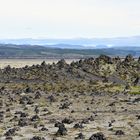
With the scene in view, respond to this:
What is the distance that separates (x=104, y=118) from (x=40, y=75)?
51.2 m

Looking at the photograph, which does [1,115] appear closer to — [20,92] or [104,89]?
[20,92]

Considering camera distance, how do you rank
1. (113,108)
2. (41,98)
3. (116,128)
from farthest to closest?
1. (41,98)
2. (113,108)
3. (116,128)

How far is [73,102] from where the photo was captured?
55938 mm

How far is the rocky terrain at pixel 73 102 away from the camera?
3253 centimetres

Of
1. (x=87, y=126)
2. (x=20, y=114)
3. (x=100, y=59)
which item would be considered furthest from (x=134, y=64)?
(x=87, y=126)

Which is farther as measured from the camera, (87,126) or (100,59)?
(100,59)

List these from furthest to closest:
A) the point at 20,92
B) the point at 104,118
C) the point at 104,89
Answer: the point at 104,89 → the point at 20,92 → the point at 104,118

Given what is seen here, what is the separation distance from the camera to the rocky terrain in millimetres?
32531

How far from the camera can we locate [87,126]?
35406mm

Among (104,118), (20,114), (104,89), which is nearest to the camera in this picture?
(104,118)

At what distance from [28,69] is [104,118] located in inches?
2327

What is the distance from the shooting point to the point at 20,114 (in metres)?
43.3

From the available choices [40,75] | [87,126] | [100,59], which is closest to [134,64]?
[100,59]

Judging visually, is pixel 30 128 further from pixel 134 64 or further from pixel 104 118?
pixel 134 64
